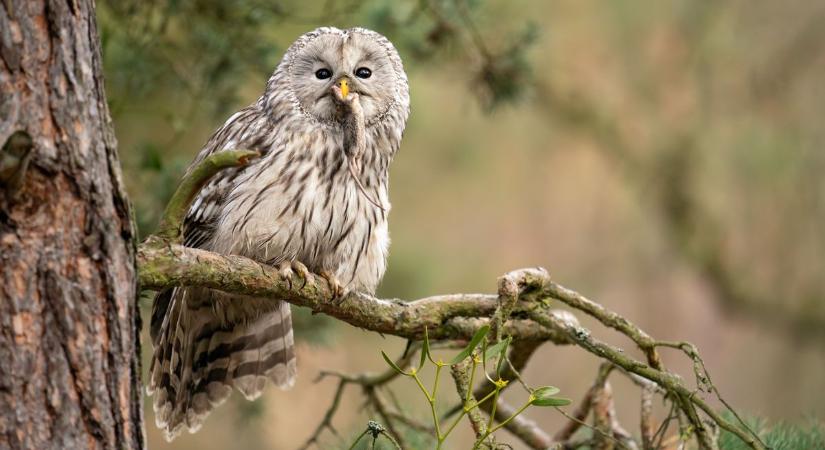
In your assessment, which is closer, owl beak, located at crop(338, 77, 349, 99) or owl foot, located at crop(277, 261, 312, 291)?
owl foot, located at crop(277, 261, 312, 291)

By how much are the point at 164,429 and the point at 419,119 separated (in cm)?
272

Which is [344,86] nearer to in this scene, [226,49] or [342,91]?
[342,91]

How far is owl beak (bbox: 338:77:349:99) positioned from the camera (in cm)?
274

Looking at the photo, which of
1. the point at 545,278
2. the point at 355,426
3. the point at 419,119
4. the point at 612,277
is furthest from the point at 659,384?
the point at 612,277

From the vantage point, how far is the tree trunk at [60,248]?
1402mm

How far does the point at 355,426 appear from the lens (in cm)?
264

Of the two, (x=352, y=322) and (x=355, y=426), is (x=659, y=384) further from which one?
(x=355, y=426)

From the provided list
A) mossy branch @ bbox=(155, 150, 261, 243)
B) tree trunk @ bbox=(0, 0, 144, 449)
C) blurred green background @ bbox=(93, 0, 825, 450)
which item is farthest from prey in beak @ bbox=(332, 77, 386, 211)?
blurred green background @ bbox=(93, 0, 825, 450)

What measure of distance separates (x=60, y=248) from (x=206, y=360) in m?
1.52

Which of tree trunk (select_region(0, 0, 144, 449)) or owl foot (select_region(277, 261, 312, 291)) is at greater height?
owl foot (select_region(277, 261, 312, 291))

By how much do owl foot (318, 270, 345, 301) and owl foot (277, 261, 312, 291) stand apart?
2.6 inches

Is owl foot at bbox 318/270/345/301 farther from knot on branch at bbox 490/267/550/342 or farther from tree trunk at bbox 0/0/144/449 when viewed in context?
tree trunk at bbox 0/0/144/449

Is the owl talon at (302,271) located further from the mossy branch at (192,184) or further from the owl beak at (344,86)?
the mossy branch at (192,184)

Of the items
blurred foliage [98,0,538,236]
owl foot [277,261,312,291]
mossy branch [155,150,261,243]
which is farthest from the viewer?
blurred foliage [98,0,538,236]
